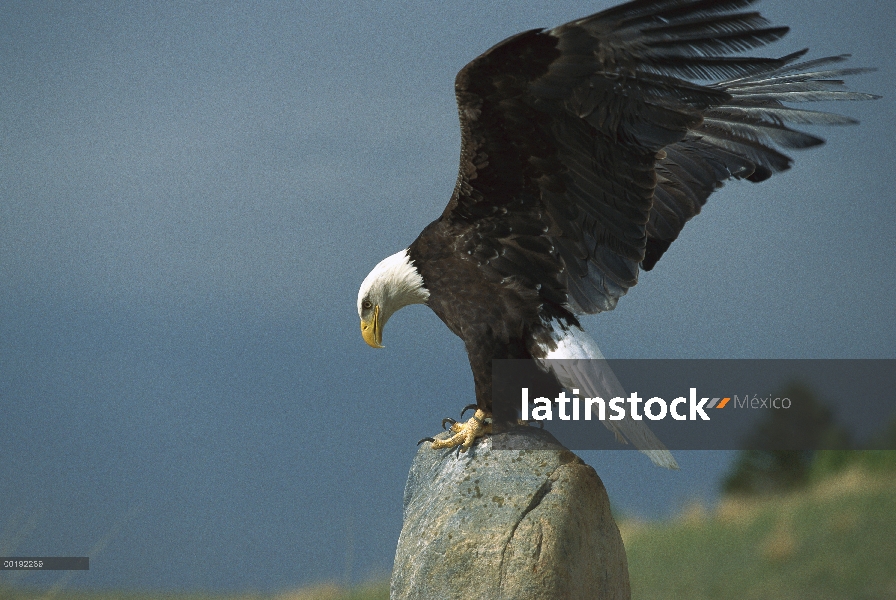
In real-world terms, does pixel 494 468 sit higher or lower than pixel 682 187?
lower

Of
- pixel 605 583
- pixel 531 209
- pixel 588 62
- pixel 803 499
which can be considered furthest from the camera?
pixel 803 499

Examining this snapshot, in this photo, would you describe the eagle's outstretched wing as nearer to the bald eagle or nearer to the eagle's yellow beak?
the bald eagle

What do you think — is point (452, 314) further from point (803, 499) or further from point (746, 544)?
point (803, 499)

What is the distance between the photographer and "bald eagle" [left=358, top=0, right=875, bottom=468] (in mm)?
3500

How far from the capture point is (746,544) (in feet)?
20.5

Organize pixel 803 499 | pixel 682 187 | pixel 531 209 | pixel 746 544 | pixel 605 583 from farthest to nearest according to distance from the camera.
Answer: pixel 803 499, pixel 746 544, pixel 682 187, pixel 531 209, pixel 605 583

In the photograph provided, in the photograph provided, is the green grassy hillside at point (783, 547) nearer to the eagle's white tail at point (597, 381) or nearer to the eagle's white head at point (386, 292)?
the eagle's white tail at point (597, 381)

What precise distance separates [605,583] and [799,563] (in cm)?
252

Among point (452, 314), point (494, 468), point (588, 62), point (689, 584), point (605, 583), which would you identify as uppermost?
point (588, 62)

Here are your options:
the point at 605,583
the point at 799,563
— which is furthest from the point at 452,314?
the point at 799,563

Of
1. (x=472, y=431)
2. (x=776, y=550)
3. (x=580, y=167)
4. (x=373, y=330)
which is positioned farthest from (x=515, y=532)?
(x=776, y=550)

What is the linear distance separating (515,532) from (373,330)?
137 centimetres

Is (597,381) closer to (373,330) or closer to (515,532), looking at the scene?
(515,532)

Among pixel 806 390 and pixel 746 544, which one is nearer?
pixel 746 544
